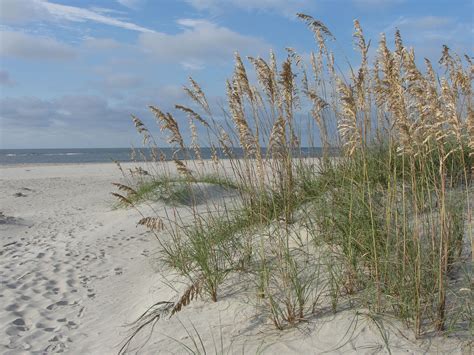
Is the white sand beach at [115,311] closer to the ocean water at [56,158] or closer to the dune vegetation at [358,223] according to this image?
the dune vegetation at [358,223]

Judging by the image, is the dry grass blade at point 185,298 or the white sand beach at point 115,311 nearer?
the white sand beach at point 115,311

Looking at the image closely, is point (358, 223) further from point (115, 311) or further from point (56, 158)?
point (56, 158)

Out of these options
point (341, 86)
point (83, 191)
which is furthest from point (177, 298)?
point (83, 191)

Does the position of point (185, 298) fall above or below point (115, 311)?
above

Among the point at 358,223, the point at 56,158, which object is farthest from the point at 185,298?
the point at 56,158

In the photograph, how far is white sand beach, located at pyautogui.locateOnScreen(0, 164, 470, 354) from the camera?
3182 mm

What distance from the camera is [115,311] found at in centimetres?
477

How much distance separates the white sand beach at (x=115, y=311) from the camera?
318 centimetres

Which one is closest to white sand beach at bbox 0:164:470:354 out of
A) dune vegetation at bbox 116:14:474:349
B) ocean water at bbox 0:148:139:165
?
dune vegetation at bbox 116:14:474:349

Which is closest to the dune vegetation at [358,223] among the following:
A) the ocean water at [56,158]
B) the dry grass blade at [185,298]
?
the dry grass blade at [185,298]

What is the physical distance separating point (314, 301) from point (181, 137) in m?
1.79

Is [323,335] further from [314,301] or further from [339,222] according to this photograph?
[339,222]

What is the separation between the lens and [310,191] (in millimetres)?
5594

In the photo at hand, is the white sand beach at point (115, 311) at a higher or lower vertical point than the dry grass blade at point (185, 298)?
lower
